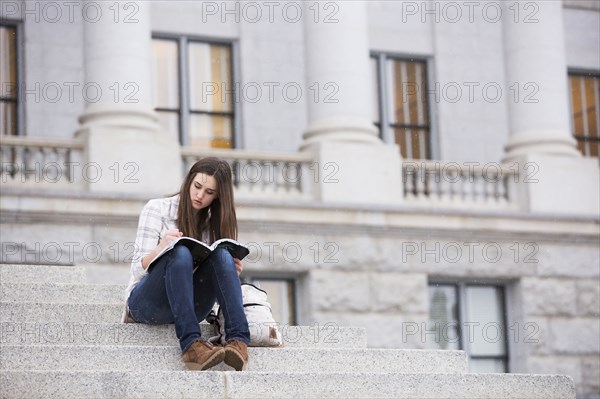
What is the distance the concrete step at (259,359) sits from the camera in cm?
1111

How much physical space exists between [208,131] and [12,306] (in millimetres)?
11414

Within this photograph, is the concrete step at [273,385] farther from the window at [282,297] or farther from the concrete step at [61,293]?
the window at [282,297]

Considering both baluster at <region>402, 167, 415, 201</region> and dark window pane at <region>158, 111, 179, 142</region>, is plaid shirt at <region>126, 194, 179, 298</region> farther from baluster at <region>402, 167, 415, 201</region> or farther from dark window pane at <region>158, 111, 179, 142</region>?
dark window pane at <region>158, 111, 179, 142</region>

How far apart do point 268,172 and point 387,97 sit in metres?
3.87

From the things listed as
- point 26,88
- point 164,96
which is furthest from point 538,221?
point 26,88

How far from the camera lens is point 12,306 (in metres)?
12.6

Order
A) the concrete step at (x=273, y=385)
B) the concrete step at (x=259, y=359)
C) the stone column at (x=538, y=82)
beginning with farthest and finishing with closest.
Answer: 1. the stone column at (x=538, y=82)
2. the concrete step at (x=259, y=359)
3. the concrete step at (x=273, y=385)

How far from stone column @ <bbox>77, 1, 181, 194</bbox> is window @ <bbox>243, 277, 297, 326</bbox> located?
211cm

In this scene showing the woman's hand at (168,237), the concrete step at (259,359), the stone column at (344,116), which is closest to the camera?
the concrete step at (259,359)

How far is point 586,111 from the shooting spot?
2627cm

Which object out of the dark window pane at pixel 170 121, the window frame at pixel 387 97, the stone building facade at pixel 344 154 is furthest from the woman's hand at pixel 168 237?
the window frame at pixel 387 97

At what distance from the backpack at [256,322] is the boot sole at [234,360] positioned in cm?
53

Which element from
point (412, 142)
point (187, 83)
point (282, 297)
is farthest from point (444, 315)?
point (187, 83)

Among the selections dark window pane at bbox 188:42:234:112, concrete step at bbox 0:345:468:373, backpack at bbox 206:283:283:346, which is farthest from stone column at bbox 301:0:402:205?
backpack at bbox 206:283:283:346
